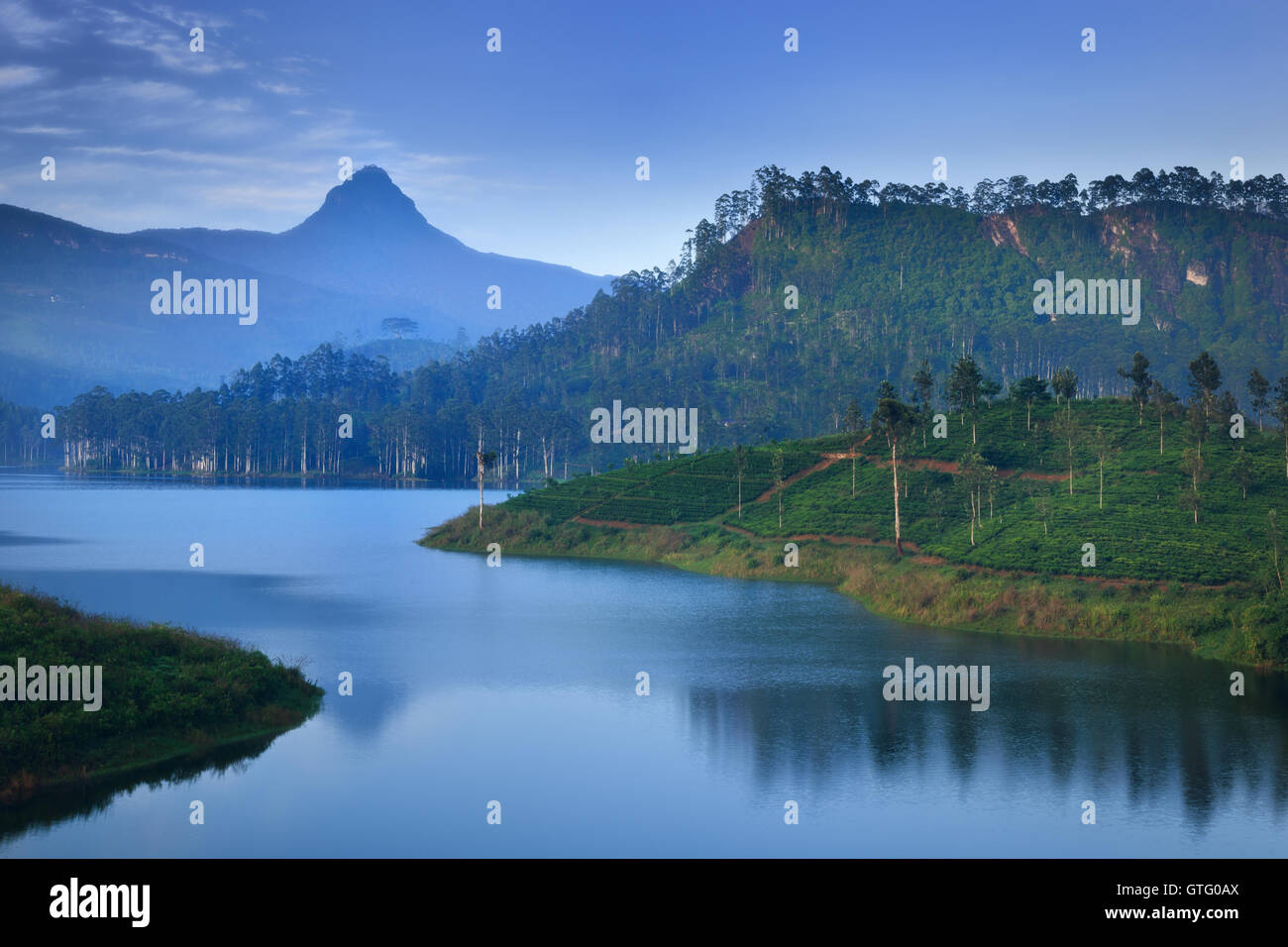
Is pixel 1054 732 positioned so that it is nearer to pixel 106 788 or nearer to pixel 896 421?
pixel 106 788

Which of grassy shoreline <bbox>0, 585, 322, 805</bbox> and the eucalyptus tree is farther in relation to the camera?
the eucalyptus tree

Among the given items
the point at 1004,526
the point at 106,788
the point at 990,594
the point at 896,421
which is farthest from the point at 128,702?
the point at 896,421

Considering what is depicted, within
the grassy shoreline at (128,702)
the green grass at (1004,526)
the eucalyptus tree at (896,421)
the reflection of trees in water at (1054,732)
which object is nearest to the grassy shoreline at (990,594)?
the green grass at (1004,526)

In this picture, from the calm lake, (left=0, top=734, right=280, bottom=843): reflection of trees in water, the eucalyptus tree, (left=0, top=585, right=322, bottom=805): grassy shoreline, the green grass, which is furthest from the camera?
the eucalyptus tree

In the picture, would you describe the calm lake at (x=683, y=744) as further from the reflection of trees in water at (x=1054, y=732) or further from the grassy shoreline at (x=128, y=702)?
the grassy shoreline at (x=128, y=702)

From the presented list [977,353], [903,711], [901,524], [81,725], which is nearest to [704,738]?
[903,711]

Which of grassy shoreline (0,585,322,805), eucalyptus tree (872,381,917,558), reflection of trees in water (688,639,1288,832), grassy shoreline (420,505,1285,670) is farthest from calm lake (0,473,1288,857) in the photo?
eucalyptus tree (872,381,917,558)

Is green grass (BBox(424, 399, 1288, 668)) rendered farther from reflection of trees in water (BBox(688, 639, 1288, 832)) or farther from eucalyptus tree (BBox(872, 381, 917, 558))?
reflection of trees in water (BBox(688, 639, 1288, 832))
